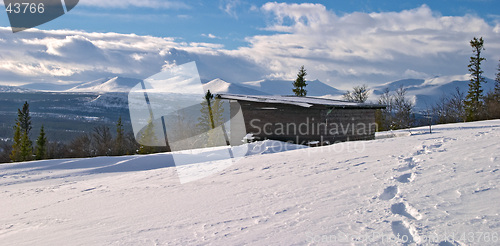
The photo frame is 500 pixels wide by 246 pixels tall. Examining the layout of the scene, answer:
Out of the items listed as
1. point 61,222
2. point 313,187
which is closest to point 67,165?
point 61,222

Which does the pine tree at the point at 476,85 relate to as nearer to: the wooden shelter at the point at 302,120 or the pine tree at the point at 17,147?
the wooden shelter at the point at 302,120

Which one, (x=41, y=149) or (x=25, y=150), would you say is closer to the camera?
(x=25, y=150)

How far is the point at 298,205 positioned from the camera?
17.1ft

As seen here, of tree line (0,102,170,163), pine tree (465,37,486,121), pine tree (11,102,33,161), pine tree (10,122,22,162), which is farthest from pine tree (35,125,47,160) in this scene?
pine tree (465,37,486,121)

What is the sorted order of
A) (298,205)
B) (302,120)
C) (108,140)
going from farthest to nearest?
(108,140), (302,120), (298,205)

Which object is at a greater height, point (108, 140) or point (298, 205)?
point (298, 205)

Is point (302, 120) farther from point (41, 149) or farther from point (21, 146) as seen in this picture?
point (21, 146)

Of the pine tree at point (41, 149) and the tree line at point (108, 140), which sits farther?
the pine tree at point (41, 149)

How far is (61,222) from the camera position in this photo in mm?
5871

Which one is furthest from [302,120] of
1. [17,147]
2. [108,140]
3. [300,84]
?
[108,140]

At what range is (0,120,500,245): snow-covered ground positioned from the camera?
3.95 meters

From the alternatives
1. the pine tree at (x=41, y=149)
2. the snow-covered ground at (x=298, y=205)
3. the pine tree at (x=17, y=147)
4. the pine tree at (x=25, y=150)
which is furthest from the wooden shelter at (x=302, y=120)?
the pine tree at (x=17, y=147)

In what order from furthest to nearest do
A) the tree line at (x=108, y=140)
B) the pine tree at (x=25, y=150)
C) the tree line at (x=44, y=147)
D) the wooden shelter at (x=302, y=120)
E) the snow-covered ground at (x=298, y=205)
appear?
the tree line at (x=44, y=147) < the pine tree at (x=25, y=150) < the tree line at (x=108, y=140) < the wooden shelter at (x=302, y=120) < the snow-covered ground at (x=298, y=205)

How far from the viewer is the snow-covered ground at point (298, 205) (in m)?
3.95
